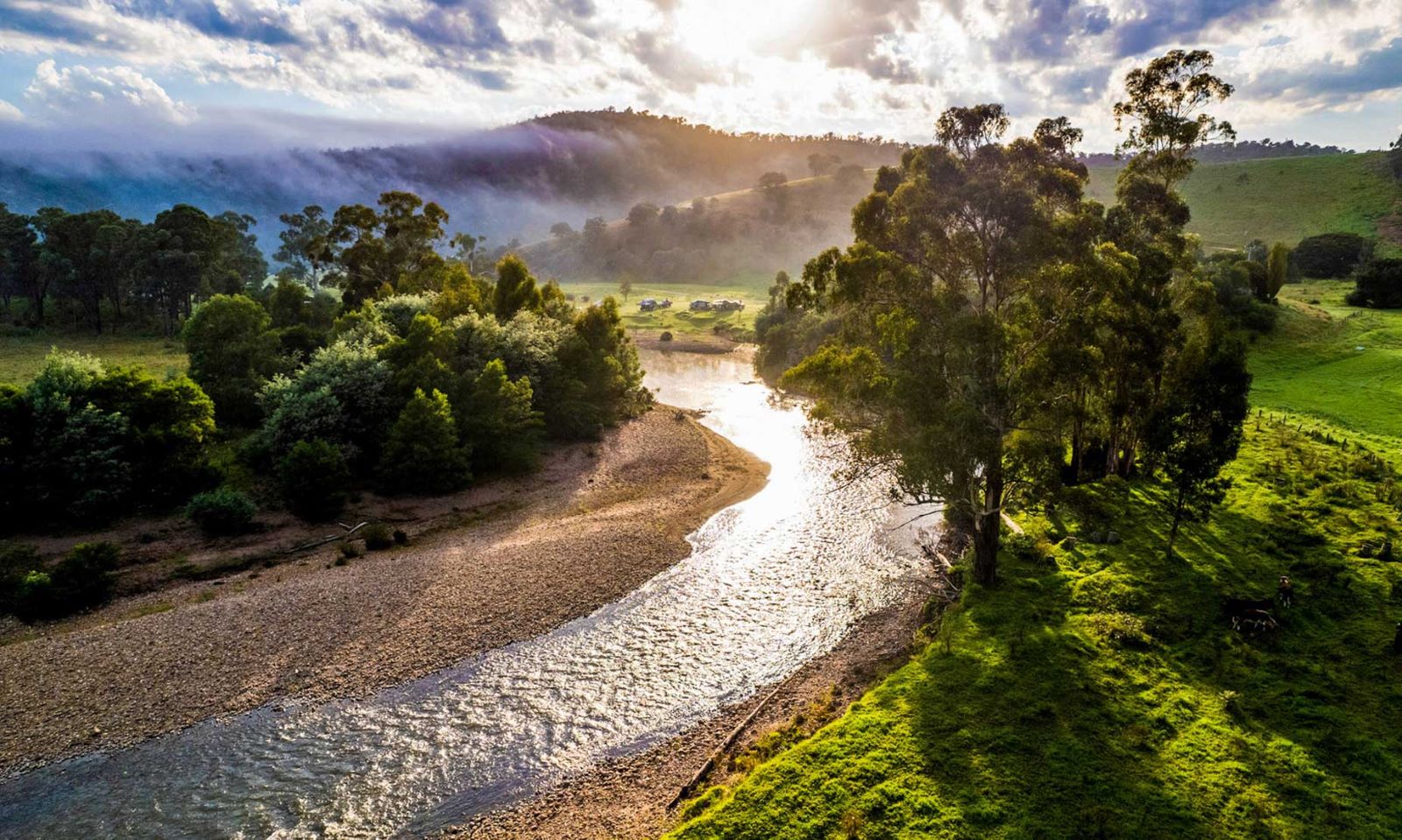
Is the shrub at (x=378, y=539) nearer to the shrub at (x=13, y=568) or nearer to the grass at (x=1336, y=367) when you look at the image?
the shrub at (x=13, y=568)

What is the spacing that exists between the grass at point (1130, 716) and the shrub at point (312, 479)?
31659mm

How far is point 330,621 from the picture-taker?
29.0 m

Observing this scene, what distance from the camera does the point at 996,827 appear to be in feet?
Answer: 51.7

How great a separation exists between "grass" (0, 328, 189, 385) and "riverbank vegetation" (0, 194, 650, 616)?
12.4 metres

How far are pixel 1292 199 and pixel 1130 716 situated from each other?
17640cm

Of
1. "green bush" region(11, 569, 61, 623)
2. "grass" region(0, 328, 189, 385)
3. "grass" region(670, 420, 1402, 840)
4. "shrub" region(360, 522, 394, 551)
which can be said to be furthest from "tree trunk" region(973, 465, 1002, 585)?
"grass" region(0, 328, 189, 385)

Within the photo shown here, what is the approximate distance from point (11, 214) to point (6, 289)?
10.4 metres

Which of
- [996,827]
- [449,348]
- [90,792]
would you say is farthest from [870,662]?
[449,348]

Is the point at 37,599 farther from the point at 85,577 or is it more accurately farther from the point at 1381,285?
the point at 1381,285

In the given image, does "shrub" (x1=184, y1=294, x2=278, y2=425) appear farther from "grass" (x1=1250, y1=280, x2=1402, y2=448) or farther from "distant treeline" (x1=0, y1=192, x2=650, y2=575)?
"grass" (x1=1250, y1=280, x2=1402, y2=448)

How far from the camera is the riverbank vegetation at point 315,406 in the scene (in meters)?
36.2

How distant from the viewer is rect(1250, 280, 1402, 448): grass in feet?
145

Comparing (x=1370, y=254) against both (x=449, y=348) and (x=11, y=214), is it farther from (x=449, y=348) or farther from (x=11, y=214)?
(x=11, y=214)

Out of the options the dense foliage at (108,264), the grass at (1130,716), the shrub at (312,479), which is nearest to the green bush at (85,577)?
the shrub at (312,479)
